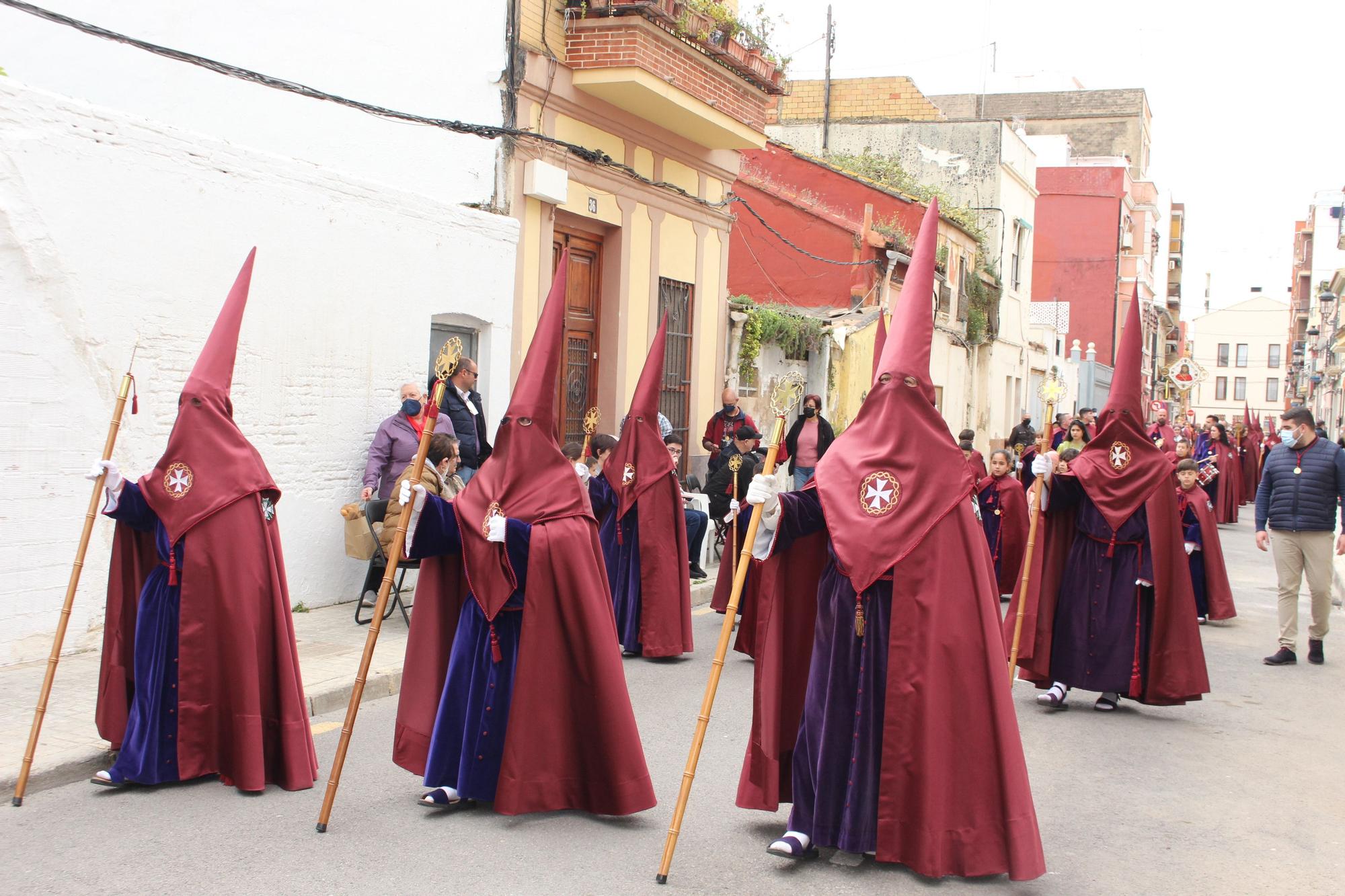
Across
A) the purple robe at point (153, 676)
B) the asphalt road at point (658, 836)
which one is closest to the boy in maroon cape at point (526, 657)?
the asphalt road at point (658, 836)

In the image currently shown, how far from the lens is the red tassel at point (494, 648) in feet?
18.2

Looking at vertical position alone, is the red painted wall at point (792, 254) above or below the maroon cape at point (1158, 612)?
above

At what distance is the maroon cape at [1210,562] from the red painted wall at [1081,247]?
36.7 metres

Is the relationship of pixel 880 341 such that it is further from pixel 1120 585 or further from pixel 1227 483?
pixel 1227 483

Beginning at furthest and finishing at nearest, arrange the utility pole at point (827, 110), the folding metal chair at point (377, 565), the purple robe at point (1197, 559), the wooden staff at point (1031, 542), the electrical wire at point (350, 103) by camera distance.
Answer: the utility pole at point (827, 110) → the purple robe at point (1197, 559) → the electrical wire at point (350, 103) → the folding metal chair at point (377, 565) → the wooden staff at point (1031, 542)

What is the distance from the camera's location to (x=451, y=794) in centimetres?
561

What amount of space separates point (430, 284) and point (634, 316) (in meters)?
4.76

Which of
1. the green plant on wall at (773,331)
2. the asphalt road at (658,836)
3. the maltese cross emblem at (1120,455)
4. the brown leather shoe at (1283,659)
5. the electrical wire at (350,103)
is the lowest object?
the asphalt road at (658,836)

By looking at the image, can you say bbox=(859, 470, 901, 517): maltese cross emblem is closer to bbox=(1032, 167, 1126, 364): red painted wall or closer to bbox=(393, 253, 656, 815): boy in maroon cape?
bbox=(393, 253, 656, 815): boy in maroon cape

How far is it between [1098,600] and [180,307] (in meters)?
6.53

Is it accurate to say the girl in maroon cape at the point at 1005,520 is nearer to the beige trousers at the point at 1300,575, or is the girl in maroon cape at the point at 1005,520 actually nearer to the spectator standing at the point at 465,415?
the beige trousers at the point at 1300,575

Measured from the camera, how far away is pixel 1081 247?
4894cm

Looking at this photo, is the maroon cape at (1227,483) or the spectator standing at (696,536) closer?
the spectator standing at (696,536)

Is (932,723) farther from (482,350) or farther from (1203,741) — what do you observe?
(482,350)
